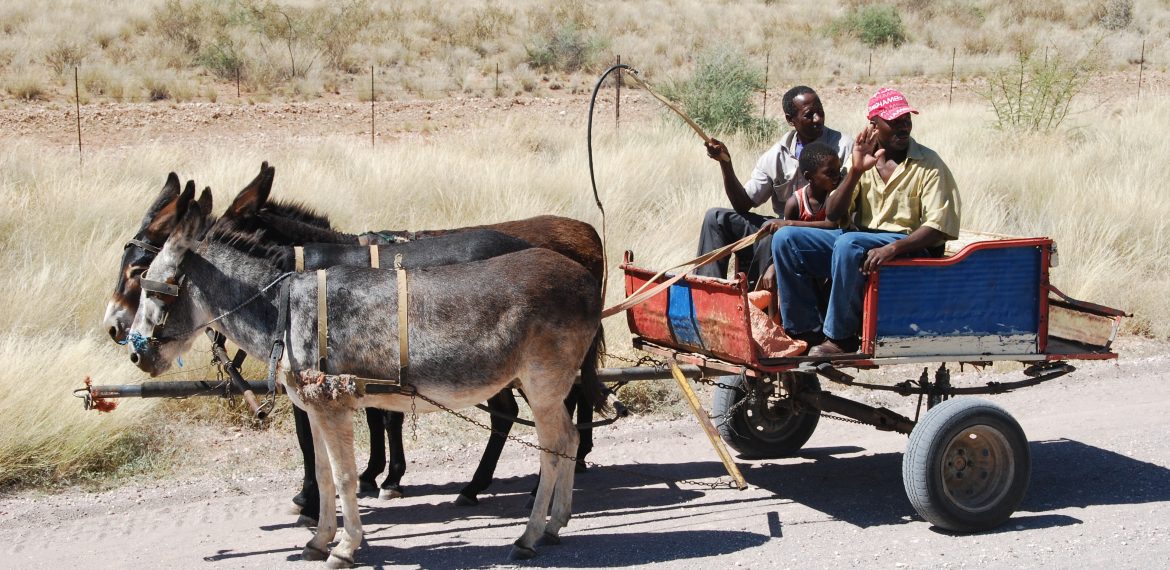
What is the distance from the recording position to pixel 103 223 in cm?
984

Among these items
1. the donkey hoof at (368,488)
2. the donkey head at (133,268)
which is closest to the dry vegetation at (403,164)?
the donkey hoof at (368,488)

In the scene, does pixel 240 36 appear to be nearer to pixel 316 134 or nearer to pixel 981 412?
pixel 316 134

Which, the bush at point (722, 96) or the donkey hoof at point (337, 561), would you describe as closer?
the donkey hoof at point (337, 561)

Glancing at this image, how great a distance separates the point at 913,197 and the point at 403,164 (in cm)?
774

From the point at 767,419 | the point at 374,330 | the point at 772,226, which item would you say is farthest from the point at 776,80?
the point at 374,330

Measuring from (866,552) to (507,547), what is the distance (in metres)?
1.73

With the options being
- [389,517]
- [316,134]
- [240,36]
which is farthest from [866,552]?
[240,36]

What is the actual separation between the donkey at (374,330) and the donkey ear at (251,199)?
175 millimetres

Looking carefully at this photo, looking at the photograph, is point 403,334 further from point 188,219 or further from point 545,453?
point 188,219

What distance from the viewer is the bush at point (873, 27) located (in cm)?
3534

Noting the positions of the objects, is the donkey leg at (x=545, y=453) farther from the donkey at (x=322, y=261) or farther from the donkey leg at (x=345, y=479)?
the donkey leg at (x=345, y=479)

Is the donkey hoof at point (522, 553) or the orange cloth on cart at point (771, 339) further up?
the orange cloth on cart at point (771, 339)

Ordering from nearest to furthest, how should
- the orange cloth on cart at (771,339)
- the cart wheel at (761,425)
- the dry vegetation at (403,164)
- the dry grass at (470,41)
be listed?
the orange cloth on cart at (771,339) → the cart wheel at (761,425) → the dry vegetation at (403,164) → the dry grass at (470,41)

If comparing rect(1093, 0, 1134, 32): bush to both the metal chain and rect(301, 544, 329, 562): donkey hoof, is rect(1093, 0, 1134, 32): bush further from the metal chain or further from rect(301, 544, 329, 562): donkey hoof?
rect(301, 544, 329, 562): donkey hoof
